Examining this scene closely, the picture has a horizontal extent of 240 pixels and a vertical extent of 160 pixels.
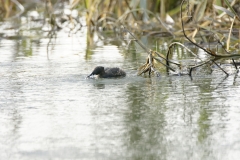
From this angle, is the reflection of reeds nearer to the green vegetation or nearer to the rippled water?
the green vegetation

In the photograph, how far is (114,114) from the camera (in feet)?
15.4

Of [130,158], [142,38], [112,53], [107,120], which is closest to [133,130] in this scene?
[107,120]

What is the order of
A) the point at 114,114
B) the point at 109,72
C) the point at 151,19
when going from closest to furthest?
the point at 114,114 < the point at 109,72 < the point at 151,19

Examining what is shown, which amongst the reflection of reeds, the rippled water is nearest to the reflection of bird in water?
the rippled water

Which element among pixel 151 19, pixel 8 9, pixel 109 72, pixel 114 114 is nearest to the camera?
pixel 114 114

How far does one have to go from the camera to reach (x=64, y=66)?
23.2ft

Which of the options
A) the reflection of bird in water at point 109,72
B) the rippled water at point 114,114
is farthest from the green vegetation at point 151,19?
the reflection of bird in water at point 109,72

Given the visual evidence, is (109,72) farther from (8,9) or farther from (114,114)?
(8,9)

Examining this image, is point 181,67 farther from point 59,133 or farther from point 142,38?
point 142,38

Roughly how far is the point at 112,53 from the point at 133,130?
4.12 meters

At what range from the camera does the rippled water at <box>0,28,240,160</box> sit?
12.5 ft

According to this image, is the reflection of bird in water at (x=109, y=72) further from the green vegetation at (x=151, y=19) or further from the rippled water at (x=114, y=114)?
the green vegetation at (x=151, y=19)

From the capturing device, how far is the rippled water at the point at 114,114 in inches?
149

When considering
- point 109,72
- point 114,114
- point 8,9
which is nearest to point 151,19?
point 8,9
